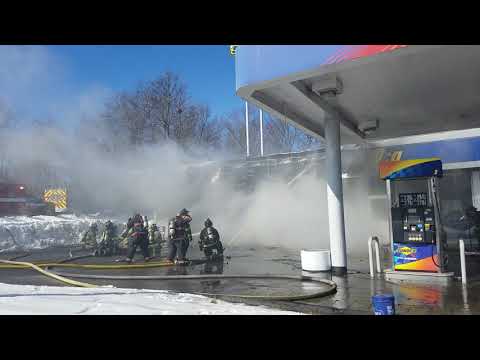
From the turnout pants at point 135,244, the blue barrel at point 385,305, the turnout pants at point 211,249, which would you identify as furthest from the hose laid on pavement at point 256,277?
the turnout pants at point 211,249

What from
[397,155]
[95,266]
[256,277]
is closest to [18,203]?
[95,266]

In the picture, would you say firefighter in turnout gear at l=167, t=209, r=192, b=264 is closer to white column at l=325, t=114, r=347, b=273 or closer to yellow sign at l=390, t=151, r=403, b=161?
white column at l=325, t=114, r=347, b=273

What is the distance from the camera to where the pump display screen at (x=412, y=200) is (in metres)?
7.15

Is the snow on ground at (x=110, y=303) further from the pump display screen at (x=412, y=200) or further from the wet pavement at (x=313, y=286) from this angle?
the pump display screen at (x=412, y=200)

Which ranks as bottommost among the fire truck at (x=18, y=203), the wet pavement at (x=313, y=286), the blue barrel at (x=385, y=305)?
the wet pavement at (x=313, y=286)

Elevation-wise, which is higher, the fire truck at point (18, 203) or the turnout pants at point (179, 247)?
the fire truck at point (18, 203)

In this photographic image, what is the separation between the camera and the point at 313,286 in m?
6.60

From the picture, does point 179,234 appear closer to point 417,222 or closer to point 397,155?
point 417,222

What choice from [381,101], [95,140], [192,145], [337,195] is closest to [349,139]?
[381,101]

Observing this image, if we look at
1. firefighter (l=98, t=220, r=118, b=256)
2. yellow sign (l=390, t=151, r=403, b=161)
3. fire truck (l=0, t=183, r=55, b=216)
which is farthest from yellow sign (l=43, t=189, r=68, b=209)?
yellow sign (l=390, t=151, r=403, b=161)

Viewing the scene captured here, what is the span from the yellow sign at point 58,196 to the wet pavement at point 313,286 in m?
12.5

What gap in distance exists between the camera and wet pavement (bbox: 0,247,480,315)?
505cm
